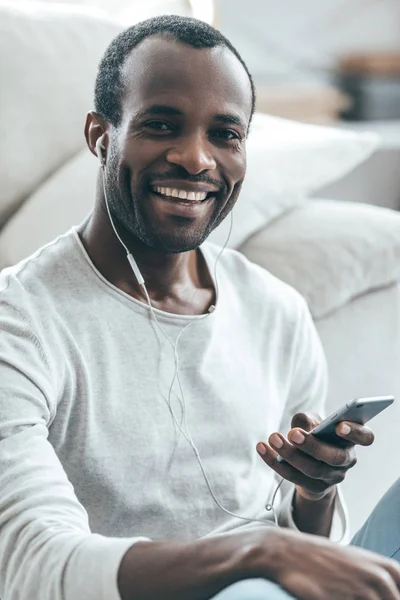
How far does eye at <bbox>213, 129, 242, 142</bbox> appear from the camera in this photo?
44.1 inches

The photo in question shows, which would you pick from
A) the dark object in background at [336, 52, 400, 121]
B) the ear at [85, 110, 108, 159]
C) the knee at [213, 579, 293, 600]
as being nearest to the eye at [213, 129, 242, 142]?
the ear at [85, 110, 108, 159]

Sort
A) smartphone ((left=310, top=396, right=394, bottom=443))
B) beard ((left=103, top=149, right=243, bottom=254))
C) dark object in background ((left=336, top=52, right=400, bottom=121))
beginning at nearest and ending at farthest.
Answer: smartphone ((left=310, top=396, right=394, bottom=443)), beard ((left=103, top=149, right=243, bottom=254)), dark object in background ((left=336, top=52, right=400, bottom=121))

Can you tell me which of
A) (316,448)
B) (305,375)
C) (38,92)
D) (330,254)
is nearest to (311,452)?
(316,448)

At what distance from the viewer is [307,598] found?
0.74 meters

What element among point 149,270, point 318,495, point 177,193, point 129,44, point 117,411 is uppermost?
point 129,44

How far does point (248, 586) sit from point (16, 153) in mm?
931

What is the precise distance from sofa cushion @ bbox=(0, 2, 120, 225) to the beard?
42cm

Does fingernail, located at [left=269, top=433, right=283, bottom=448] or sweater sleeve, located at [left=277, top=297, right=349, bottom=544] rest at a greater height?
fingernail, located at [left=269, top=433, right=283, bottom=448]

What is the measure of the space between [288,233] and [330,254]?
Answer: 0.26 ft

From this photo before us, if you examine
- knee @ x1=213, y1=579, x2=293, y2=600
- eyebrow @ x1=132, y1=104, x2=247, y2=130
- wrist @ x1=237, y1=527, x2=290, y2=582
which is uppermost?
eyebrow @ x1=132, y1=104, x2=247, y2=130

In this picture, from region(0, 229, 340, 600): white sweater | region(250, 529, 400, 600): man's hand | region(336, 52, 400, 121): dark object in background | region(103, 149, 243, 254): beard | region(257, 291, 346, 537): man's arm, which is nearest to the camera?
region(250, 529, 400, 600): man's hand

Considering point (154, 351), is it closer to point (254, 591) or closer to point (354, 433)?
point (354, 433)

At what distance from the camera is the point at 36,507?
0.88m

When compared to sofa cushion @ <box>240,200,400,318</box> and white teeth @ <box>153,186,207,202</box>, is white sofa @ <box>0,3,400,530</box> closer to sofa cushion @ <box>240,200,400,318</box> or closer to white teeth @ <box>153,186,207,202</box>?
sofa cushion @ <box>240,200,400,318</box>
